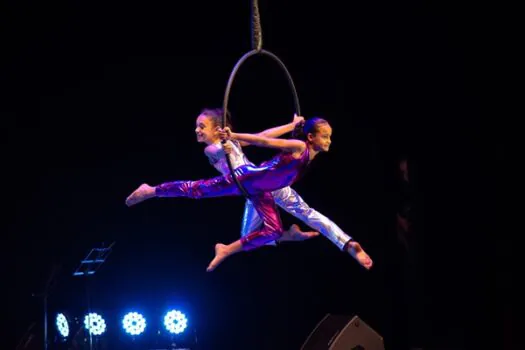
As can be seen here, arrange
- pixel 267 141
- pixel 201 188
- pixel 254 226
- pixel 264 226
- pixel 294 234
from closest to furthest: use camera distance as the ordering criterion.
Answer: pixel 267 141 < pixel 201 188 < pixel 264 226 < pixel 254 226 < pixel 294 234

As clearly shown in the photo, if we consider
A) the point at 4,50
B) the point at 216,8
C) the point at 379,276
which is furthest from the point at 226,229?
the point at 4,50

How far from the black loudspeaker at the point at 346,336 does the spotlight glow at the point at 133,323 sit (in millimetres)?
1967

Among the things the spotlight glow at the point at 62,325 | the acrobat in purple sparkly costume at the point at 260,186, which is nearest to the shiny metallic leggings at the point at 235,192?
the acrobat in purple sparkly costume at the point at 260,186

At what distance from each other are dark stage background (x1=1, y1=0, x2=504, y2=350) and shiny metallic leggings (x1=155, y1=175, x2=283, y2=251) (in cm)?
132

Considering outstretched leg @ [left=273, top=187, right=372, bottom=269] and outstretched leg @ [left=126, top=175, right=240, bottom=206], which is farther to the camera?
outstretched leg @ [left=273, top=187, right=372, bottom=269]

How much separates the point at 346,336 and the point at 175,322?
2115 mm

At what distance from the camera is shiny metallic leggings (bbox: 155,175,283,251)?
5.07 metres

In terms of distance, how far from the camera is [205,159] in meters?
7.08

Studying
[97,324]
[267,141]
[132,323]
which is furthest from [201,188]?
[97,324]

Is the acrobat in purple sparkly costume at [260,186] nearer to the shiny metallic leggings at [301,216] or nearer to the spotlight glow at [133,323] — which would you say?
the shiny metallic leggings at [301,216]

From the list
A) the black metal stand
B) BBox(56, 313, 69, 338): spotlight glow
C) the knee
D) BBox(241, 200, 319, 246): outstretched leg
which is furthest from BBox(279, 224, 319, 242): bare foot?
BBox(56, 313, 69, 338): spotlight glow

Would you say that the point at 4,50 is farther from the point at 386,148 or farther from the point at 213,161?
the point at 386,148

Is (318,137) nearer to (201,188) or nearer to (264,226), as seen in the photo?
(264,226)

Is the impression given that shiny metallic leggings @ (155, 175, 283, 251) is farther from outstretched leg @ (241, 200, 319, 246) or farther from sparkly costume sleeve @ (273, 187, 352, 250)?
sparkly costume sleeve @ (273, 187, 352, 250)
